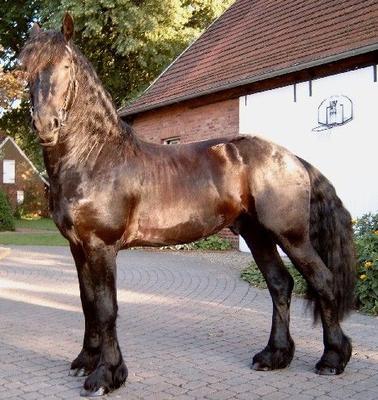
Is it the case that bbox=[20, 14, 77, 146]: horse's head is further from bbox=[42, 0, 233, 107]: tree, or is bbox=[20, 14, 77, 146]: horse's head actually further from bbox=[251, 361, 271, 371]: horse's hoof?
bbox=[42, 0, 233, 107]: tree

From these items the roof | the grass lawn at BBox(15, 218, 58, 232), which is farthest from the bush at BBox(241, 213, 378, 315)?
the grass lawn at BBox(15, 218, 58, 232)

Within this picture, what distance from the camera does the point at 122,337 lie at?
208 inches

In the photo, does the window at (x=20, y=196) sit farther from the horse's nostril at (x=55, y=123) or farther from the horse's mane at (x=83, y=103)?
the horse's nostril at (x=55, y=123)

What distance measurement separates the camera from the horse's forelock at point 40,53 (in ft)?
10.9

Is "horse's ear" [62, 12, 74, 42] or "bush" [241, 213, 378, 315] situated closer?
"horse's ear" [62, 12, 74, 42]

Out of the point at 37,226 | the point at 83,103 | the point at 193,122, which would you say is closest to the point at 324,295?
the point at 83,103

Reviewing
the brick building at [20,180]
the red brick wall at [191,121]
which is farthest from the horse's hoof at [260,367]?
the brick building at [20,180]

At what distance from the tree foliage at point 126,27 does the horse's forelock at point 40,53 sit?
1636cm

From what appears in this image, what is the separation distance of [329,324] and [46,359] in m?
2.45

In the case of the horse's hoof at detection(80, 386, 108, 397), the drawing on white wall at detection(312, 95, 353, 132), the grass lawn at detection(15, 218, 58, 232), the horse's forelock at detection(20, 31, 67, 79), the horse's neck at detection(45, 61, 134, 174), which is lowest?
the grass lawn at detection(15, 218, 58, 232)

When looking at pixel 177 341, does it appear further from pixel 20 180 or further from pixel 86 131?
pixel 20 180

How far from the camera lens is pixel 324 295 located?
4027 millimetres

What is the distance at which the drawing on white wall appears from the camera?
33.0 feet

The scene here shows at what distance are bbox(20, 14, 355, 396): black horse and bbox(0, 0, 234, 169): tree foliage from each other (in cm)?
1630
